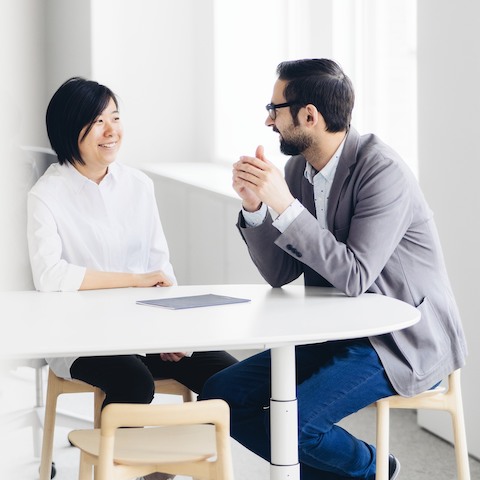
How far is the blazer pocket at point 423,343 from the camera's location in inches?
68.0

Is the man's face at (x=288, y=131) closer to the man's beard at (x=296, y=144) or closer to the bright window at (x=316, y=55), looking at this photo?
the man's beard at (x=296, y=144)

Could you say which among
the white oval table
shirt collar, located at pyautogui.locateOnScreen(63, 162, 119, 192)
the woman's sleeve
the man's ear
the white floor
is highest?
the man's ear

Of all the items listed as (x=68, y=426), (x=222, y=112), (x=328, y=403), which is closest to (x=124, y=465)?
(x=328, y=403)

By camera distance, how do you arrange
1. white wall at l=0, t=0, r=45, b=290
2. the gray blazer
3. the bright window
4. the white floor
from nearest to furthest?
white wall at l=0, t=0, r=45, b=290, the gray blazer, the white floor, the bright window

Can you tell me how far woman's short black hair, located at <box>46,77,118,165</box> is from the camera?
2.14 meters

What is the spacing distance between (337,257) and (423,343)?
28 cm

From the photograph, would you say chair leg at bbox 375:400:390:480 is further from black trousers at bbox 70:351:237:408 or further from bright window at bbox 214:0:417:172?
bright window at bbox 214:0:417:172

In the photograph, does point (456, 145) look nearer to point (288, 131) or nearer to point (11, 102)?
point (288, 131)

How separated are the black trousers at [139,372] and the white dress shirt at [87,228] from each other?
0.08 metres

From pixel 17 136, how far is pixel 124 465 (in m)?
Answer: 1.08

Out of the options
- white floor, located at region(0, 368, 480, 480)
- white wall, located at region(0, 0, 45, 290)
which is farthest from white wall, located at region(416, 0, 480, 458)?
white wall, located at region(0, 0, 45, 290)

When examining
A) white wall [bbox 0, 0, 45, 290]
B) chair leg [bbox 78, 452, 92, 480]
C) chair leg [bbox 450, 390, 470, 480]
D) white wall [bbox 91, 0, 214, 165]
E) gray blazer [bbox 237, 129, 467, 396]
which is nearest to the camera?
white wall [bbox 0, 0, 45, 290]

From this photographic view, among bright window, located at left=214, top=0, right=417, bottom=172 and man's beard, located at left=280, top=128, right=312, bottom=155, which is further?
bright window, located at left=214, top=0, right=417, bottom=172

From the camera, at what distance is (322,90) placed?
1869 mm
